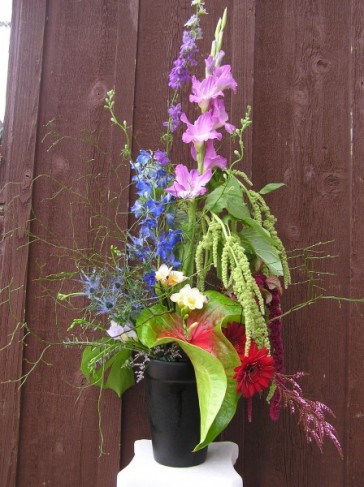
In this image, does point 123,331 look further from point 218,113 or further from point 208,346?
point 218,113

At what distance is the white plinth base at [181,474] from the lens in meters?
0.94

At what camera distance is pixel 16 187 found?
1.31m

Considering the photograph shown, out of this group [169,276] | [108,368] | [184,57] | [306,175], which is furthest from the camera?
[306,175]

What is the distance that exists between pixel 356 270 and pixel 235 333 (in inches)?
19.2

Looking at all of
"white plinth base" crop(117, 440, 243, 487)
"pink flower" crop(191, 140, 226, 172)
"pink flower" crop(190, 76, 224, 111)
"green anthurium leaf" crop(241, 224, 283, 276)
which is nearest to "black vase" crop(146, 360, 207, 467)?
"white plinth base" crop(117, 440, 243, 487)

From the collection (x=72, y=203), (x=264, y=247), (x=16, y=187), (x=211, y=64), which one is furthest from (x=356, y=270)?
(x=16, y=187)

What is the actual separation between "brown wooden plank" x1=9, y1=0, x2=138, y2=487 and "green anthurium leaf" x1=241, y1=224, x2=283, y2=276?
0.39m

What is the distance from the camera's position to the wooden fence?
127 centimetres

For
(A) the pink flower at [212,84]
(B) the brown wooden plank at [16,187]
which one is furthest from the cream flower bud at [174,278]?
(B) the brown wooden plank at [16,187]

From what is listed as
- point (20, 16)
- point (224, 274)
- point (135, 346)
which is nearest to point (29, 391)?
point (135, 346)

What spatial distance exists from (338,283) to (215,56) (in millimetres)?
635

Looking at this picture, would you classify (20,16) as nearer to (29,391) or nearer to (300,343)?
(29,391)

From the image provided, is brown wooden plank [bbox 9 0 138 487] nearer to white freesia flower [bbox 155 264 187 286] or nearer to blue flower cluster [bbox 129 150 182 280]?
blue flower cluster [bbox 129 150 182 280]

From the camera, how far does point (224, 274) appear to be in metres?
0.92
